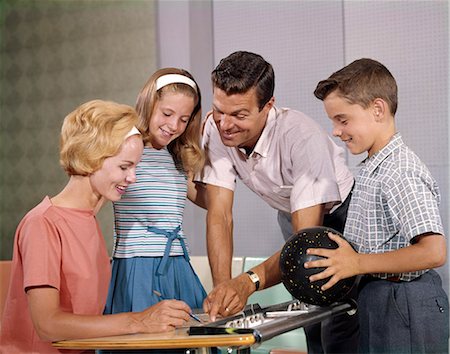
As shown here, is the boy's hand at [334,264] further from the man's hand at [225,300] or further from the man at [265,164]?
the man at [265,164]

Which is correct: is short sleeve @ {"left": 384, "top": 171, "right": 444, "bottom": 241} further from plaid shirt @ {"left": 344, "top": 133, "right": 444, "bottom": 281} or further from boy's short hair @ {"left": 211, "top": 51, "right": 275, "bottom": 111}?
boy's short hair @ {"left": 211, "top": 51, "right": 275, "bottom": 111}

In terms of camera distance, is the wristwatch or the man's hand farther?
the wristwatch

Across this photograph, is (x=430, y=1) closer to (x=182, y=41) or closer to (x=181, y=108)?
(x=182, y=41)

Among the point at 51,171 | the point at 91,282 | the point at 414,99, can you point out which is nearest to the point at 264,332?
the point at 91,282

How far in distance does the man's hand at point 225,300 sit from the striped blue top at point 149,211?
319 mm

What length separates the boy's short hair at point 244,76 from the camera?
3.01 meters

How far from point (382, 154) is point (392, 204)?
201mm

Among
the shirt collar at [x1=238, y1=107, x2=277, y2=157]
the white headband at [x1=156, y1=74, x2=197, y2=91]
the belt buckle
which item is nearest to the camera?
the belt buckle

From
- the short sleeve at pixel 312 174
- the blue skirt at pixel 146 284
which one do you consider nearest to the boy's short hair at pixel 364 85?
the short sleeve at pixel 312 174

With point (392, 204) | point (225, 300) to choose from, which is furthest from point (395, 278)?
point (225, 300)

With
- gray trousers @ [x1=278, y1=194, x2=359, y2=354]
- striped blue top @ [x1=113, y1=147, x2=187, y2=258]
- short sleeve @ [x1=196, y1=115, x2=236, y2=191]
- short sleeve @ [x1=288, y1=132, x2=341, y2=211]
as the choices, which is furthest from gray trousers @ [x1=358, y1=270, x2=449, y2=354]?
short sleeve @ [x1=196, y1=115, x2=236, y2=191]

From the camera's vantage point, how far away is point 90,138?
97.3 inches

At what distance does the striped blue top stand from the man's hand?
32 cm

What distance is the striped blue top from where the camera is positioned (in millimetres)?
2816
